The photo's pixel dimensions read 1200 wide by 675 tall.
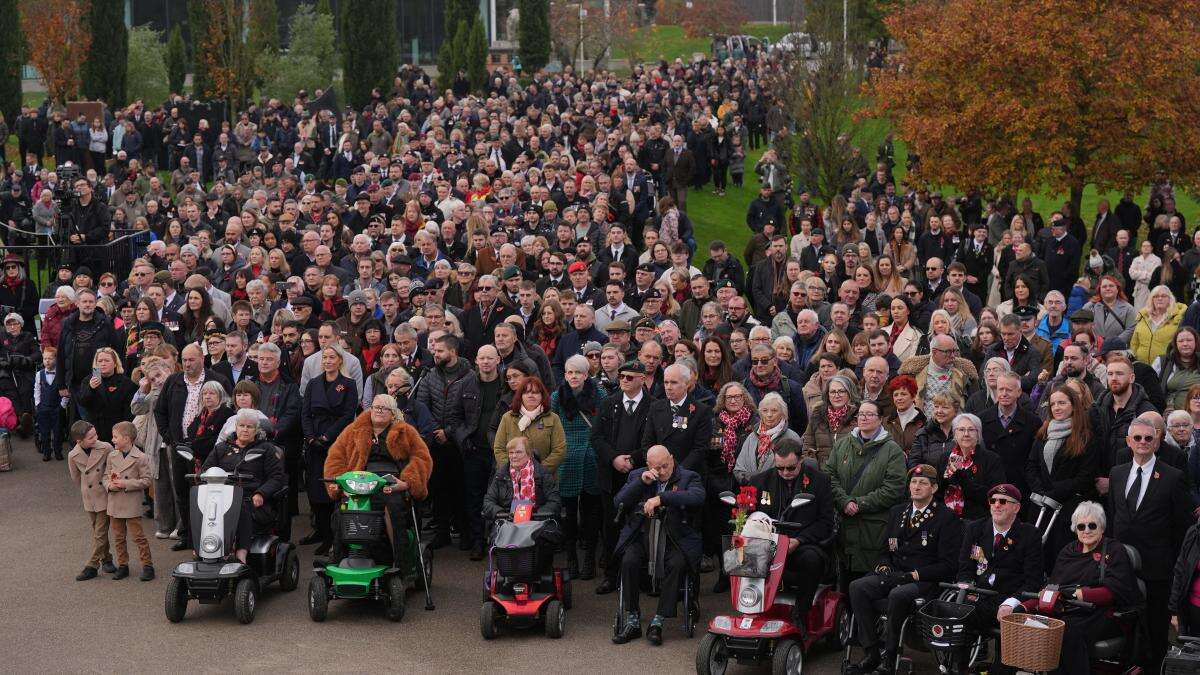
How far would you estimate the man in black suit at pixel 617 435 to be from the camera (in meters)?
13.2

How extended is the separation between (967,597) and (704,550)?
314cm

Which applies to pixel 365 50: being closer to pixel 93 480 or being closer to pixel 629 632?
pixel 93 480

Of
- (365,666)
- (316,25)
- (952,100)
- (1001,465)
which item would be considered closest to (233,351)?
(365,666)

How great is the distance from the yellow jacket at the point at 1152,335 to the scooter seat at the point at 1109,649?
184 inches

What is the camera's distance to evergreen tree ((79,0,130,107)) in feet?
134

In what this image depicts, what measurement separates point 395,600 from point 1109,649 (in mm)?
5332

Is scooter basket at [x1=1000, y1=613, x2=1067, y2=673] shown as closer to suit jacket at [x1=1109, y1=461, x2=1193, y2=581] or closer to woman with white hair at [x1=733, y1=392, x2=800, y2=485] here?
suit jacket at [x1=1109, y1=461, x2=1193, y2=581]

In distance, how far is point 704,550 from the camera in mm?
13586

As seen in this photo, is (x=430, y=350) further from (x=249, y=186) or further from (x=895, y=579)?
(x=249, y=186)

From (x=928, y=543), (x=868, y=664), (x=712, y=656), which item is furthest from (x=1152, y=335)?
(x=712, y=656)

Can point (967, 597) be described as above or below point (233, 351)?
below

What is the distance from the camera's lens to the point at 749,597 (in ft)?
36.7

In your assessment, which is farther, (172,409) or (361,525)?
(172,409)

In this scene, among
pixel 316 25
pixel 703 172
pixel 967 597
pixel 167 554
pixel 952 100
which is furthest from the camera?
pixel 316 25
